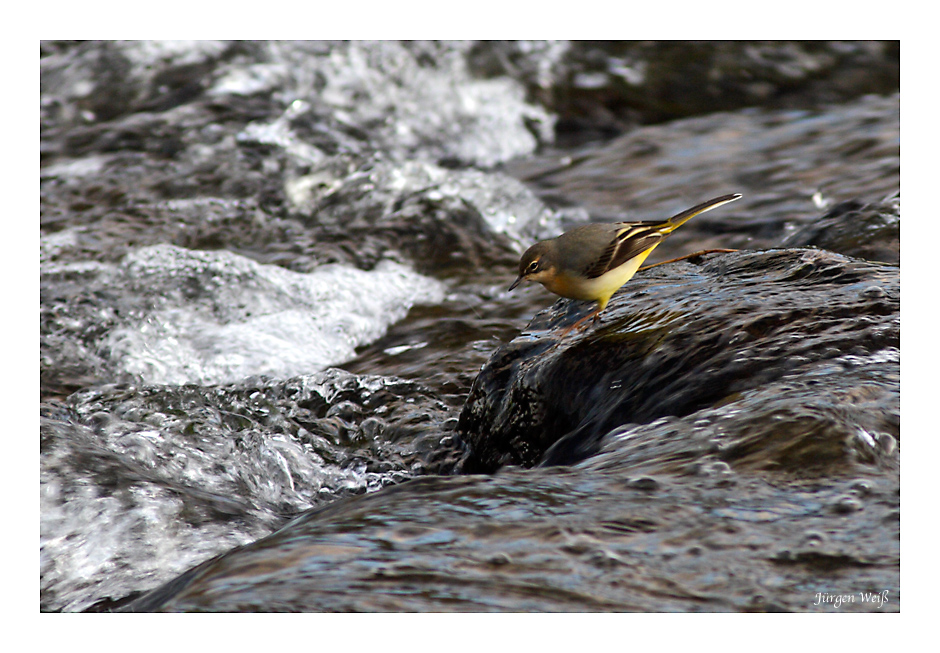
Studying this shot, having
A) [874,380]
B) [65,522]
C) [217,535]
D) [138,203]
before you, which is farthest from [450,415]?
[138,203]

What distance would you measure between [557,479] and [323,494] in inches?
90.3

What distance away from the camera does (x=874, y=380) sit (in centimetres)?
317

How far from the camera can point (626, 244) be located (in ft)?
14.2

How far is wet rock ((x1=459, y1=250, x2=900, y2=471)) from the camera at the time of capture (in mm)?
2922

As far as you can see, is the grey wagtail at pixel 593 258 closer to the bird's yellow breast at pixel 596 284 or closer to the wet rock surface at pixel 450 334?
the bird's yellow breast at pixel 596 284

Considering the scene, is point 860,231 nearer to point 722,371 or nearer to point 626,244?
point 626,244

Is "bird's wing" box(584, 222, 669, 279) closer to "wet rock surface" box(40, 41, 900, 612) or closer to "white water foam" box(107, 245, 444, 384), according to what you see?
"wet rock surface" box(40, 41, 900, 612)

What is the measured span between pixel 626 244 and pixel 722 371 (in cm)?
106

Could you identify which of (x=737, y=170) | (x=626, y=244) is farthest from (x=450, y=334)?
(x=737, y=170)

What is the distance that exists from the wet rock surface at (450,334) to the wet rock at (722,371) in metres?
0.02

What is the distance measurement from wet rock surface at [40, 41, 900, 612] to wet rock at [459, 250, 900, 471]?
0.02m

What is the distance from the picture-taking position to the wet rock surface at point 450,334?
2.47 meters

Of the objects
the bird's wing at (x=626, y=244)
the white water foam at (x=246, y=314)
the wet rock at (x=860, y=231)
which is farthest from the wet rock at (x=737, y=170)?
the bird's wing at (x=626, y=244)

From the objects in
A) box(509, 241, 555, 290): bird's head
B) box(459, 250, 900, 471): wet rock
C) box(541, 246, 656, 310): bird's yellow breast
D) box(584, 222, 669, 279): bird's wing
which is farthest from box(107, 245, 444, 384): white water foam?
box(584, 222, 669, 279): bird's wing
